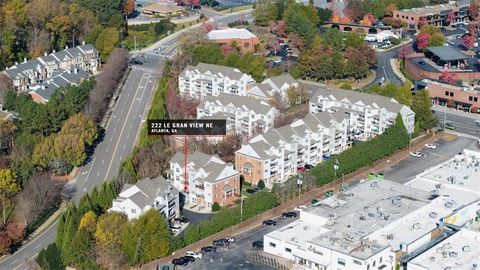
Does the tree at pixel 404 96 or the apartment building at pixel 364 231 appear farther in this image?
the tree at pixel 404 96

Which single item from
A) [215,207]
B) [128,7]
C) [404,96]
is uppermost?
[128,7]

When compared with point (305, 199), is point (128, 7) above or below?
above

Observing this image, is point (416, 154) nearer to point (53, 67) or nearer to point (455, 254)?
point (455, 254)

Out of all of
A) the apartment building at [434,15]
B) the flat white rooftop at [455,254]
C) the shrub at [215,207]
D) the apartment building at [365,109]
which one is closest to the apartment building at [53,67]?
the apartment building at [365,109]

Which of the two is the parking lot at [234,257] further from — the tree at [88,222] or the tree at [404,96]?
the tree at [404,96]

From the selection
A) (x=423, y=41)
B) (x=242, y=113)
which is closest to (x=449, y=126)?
(x=242, y=113)

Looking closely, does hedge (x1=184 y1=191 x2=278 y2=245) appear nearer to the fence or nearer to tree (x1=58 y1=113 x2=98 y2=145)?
the fence

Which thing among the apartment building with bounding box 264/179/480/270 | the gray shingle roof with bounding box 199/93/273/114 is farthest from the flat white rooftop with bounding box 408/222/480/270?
the gray shingle roof with bounding box 199/93/273/114
